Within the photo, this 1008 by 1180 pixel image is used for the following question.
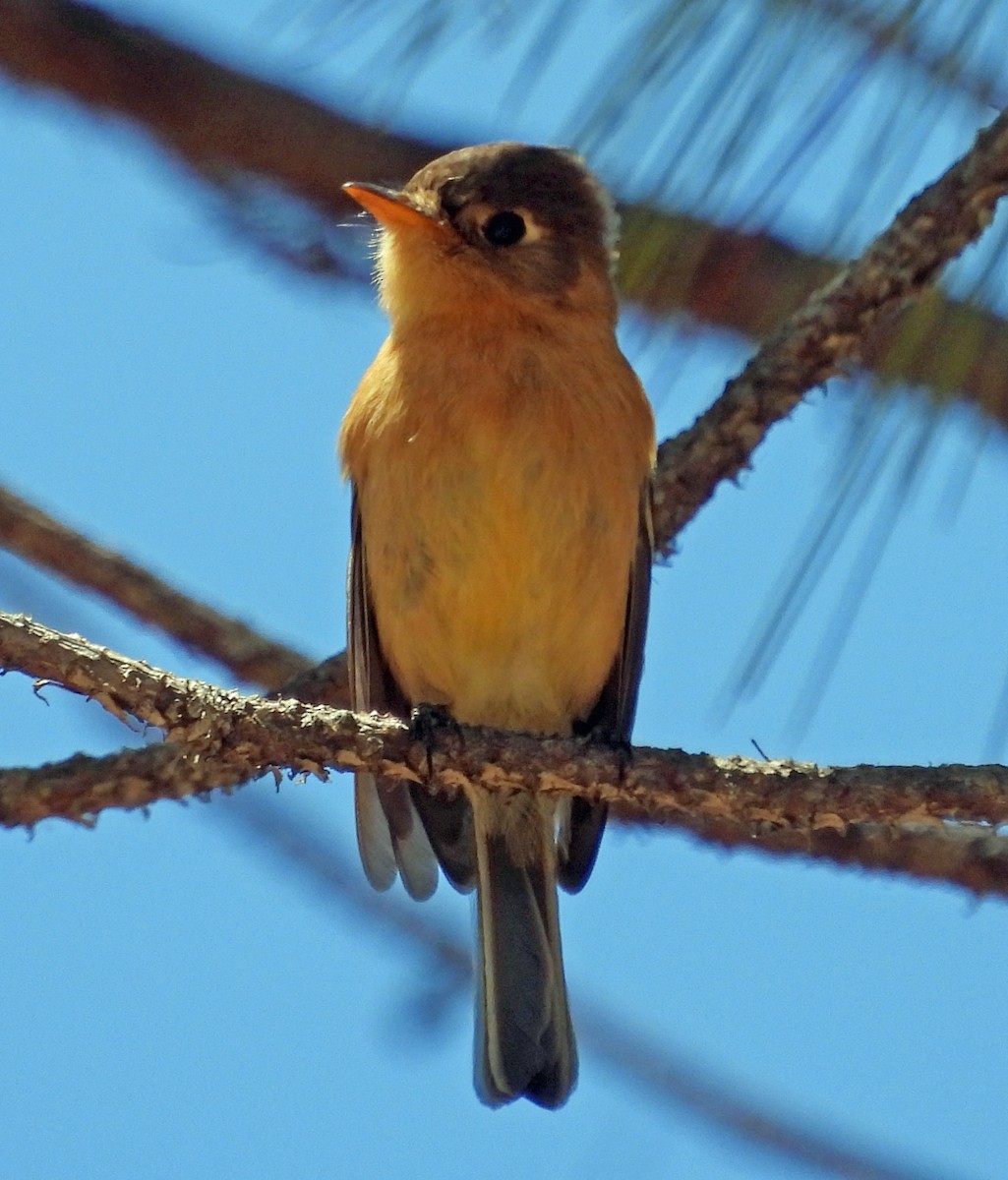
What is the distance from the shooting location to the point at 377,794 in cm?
509

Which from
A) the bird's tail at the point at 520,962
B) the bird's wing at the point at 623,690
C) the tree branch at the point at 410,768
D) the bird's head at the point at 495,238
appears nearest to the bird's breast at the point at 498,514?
the bird's wing at the point at 623,690

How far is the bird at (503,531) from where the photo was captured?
191 inches

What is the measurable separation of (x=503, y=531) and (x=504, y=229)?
110 centimetres

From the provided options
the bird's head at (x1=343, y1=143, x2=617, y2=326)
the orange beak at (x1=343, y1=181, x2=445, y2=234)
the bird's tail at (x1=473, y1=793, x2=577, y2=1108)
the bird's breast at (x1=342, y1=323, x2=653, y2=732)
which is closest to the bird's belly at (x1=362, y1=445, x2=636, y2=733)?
the bird's breast at (x1=342, y1=323, x2=653, y2=732)

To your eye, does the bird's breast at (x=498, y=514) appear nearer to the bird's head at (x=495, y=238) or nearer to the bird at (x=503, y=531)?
the bird at (x=503, y=531)

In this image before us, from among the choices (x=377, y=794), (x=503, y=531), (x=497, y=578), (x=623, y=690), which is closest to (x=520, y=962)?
(x=377, y=794)

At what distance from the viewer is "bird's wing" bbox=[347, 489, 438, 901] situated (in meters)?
5.02

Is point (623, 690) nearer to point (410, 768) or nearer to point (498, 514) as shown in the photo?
point (498, 514)

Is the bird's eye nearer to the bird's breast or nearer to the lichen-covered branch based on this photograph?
the bird's breast

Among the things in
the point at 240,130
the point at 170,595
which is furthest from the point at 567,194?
the point at 170,595

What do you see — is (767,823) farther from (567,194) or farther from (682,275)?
(567,194)

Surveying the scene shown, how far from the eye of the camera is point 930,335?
13.3 feet

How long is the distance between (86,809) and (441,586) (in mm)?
1167

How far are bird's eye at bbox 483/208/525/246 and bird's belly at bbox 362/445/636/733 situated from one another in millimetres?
883
